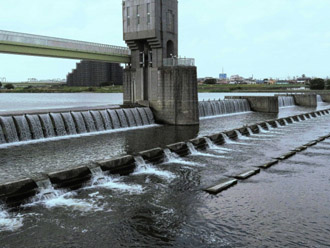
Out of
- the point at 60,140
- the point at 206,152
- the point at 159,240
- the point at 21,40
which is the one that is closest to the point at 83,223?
the point at 159,240

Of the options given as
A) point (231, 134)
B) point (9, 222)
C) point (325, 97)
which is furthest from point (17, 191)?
point (325, 97)

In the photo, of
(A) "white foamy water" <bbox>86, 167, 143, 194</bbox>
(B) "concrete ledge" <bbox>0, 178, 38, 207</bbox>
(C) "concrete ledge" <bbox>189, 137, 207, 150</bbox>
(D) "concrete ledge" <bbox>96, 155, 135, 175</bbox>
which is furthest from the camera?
(C) "concrete ledge" <bbox>189, 137, 207, 150</bbox>

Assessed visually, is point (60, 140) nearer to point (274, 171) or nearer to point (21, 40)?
point (21, 40)

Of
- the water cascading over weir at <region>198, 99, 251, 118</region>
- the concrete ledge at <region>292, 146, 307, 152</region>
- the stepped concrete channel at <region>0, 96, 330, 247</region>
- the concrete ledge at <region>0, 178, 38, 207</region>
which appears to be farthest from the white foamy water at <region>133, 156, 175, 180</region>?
the water cascading over weir at <region>198, 99, 251, 118</region>

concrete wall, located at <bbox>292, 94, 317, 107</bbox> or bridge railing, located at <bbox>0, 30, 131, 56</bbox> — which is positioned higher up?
bridge railing, located at <bbox>0, 30, 131, 56</bbox>

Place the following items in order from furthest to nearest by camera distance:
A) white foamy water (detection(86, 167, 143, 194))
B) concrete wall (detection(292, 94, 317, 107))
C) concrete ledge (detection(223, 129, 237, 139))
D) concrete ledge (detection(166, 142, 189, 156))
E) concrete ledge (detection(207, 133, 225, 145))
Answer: concrete wall (detection(292, 94, 317, 107))
concrete ledge (detection(223, 129, 237, 139))
concrete ledge (detection(207, 133, 225, 145))
concrete ledge (detection(166, 142, 189, 156))
white foamy water (detection(86, 167, 143, 194))

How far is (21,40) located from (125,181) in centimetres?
2169

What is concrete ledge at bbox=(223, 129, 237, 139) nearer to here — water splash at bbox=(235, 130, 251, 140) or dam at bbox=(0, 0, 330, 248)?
dam at bbox=(0, 0, 330, 248)

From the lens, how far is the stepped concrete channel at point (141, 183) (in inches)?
437

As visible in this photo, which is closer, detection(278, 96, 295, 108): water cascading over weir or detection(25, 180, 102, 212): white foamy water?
detection(25, 180, 102, 212): white foamy water

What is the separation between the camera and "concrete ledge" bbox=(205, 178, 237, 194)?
15.1 metres

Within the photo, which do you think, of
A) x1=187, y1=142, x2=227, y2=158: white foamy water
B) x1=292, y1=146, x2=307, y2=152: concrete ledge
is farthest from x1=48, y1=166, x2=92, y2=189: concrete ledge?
x1=292, y1=146, x2=307, y2=152: concrete ledge

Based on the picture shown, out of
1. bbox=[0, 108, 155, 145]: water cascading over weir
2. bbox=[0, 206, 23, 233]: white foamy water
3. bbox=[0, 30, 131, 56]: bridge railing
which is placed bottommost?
bbox=[0, 206, 23, 233]: white foamy water

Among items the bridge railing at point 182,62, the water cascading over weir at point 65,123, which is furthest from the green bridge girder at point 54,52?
the bridge railing at point 182,62
